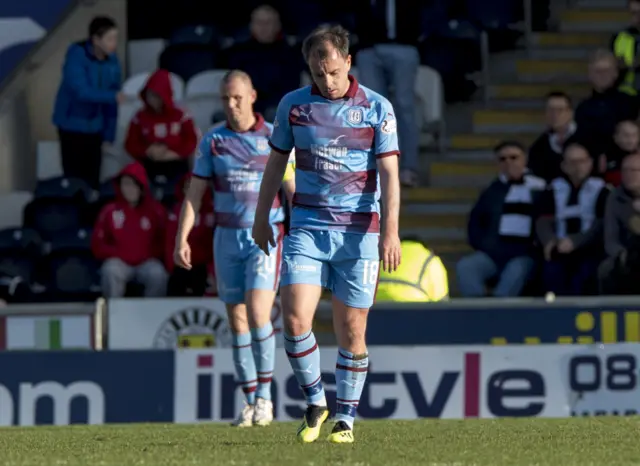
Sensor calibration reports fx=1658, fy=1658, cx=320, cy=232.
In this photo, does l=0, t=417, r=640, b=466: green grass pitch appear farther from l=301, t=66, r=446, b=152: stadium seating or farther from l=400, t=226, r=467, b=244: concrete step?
l=301, t=66, r=446, b=152: stadium seating

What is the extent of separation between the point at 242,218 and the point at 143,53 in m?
6.31

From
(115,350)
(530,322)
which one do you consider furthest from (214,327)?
(530,322)

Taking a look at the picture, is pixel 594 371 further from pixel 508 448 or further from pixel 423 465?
pixel 423 465

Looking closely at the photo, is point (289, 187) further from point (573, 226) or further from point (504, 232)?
point (573, 226)

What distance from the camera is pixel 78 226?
15.0 m

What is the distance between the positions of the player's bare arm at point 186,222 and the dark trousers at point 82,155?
195 inches

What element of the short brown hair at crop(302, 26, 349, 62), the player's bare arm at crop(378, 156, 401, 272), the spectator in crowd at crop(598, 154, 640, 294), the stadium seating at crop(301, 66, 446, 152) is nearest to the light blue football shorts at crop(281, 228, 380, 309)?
the player's bare arm at crop(378, 156, 401, 272)

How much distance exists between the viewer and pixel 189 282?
44.4ft

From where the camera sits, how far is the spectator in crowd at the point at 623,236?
42.1ft

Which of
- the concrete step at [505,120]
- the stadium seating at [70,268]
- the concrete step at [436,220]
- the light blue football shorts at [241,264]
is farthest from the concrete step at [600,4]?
the light blue football shorts at [241,264]

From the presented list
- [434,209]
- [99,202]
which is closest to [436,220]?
[434,209]

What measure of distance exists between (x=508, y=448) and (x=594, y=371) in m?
4.23

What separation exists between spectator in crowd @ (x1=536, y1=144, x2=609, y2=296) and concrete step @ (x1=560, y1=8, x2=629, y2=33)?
3.46 metres

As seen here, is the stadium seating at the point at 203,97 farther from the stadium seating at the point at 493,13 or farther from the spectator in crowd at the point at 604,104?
the spectator in crowd at the point at 604,104
